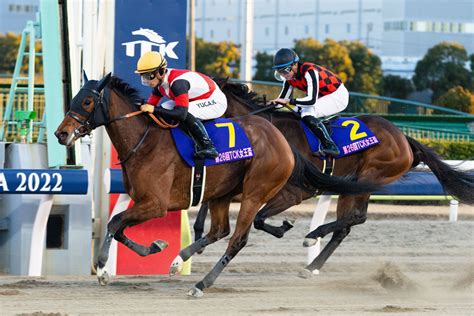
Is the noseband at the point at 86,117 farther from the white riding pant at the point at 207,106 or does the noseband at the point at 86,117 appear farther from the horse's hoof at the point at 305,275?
the horse's hoof at the point at 305,275

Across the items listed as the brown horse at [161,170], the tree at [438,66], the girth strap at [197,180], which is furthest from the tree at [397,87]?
the girth strap at [197,180]

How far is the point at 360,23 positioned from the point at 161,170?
3708 cm

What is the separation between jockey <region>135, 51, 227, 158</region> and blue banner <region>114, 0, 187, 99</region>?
0.97 metres

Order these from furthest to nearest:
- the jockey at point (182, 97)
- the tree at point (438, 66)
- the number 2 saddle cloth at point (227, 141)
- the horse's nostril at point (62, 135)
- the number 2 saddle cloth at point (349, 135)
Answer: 1. the tree at point (438, 66)
2. the number 2 saddle cloth at point (349, 135)
3. the number 2 saddle cloth at point (227, 141)
4. the jockey at point (182, 97)
5. the horse's nostril at point (62, 135)

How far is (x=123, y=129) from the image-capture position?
23.2 ft

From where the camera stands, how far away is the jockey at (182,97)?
705 cm

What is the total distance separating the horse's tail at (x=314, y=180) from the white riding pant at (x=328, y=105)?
678 mm

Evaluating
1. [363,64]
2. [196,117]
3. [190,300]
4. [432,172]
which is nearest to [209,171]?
[196,117]

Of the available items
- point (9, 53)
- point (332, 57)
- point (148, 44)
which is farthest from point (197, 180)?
point (9, 53)

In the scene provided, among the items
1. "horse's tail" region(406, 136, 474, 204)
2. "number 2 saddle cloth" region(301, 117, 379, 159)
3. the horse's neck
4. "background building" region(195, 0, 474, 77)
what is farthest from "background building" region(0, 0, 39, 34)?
the horse's neck

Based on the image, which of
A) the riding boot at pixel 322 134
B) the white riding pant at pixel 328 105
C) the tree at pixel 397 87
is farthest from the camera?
the tree at pixel 397 87

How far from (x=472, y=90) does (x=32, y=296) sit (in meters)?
26.7

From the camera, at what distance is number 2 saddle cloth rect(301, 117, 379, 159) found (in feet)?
28.3

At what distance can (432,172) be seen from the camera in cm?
953
